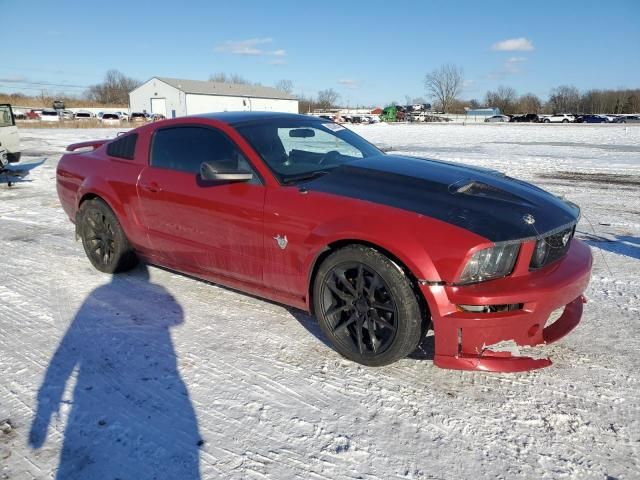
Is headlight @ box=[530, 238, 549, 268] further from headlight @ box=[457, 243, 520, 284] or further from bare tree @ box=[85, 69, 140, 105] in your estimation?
bare tree @ box=[85, 69, 140, 105]

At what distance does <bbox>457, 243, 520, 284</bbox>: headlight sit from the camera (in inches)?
98.7

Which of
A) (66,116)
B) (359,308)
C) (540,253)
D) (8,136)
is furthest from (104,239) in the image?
(66,116)

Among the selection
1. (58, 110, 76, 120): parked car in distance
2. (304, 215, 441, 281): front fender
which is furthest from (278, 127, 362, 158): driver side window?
(58, 110, 76, 120): parked car in distance

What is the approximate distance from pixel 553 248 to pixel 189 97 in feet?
249

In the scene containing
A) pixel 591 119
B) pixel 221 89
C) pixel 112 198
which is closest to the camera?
pixel 112 198

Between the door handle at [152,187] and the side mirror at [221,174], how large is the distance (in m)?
0.84

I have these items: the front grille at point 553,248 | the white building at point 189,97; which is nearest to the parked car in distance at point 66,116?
the white building at point 189,97

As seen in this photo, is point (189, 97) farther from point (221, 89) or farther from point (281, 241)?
point (281, 241)

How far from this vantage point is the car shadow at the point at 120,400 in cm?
214

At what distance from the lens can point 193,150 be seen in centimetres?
382

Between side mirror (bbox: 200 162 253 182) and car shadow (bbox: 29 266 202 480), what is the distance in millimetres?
1150

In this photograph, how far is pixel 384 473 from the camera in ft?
6.77

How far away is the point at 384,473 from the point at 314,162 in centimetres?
222

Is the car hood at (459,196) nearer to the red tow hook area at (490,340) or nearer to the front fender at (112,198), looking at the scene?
the red tow hook area at (490,340)
